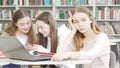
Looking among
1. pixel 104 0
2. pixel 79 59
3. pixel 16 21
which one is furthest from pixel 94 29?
pixel 104 0

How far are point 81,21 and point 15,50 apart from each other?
0.54 metres

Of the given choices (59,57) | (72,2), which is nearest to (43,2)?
(72,2)

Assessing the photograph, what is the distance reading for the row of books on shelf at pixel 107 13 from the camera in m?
5.09

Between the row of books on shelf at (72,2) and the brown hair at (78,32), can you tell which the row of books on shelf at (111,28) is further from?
the brown hair at (78,32)

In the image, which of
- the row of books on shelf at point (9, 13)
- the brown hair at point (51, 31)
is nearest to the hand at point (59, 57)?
the brown hair at point (51, 31)

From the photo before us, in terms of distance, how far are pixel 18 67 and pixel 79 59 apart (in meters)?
0.50

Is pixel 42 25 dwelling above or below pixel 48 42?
above

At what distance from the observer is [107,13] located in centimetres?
512

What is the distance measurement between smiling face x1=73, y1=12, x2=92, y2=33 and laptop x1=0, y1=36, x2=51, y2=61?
36 cm

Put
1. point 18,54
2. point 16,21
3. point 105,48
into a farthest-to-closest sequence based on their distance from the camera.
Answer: point 16,21 < point 105,48 < point 18,54

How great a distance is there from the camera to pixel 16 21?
265 cm

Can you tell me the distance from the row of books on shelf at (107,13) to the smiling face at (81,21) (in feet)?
10.3

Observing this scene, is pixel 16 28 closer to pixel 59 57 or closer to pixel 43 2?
pixel 59 57

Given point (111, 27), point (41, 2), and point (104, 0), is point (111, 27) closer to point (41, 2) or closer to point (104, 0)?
point (104, 0)
